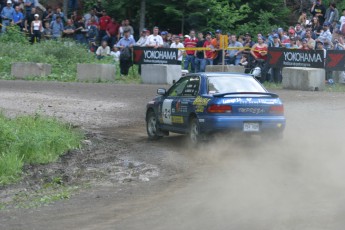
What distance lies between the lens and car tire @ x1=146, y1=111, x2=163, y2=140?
1869 centimetres

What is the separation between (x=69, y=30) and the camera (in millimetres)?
37781

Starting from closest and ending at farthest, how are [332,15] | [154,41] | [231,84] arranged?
[231,84] < [154,41] < [332,15]

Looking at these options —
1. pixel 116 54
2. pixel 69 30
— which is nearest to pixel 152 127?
pixel 116 54

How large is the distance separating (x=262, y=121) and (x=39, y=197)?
18.7ft

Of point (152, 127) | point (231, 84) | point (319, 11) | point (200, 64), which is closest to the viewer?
point (231, 84)

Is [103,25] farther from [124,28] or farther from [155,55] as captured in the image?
[155,55]

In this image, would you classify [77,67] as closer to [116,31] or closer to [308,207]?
[116,31]

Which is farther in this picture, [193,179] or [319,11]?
[319,11]

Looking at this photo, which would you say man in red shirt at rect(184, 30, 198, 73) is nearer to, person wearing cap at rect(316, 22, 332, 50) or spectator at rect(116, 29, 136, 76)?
spectator at rect(116, 29, 136, 76)

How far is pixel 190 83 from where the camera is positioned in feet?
58.1

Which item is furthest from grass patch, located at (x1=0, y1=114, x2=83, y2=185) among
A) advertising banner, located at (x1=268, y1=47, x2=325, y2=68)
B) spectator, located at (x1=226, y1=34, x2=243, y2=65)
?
spectator, located at (x1=226, y1=34, x2=243, y2=65)

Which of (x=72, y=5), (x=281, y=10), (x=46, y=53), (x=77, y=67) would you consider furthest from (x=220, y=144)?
(x=72, y=5)

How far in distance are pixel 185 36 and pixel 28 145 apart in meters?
19.5

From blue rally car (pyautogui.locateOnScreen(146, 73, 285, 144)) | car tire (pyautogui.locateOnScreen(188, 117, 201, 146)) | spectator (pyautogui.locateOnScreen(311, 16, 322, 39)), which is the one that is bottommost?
car tire (pyautogui.locateOnScreen(188, 117, 201, 146))
